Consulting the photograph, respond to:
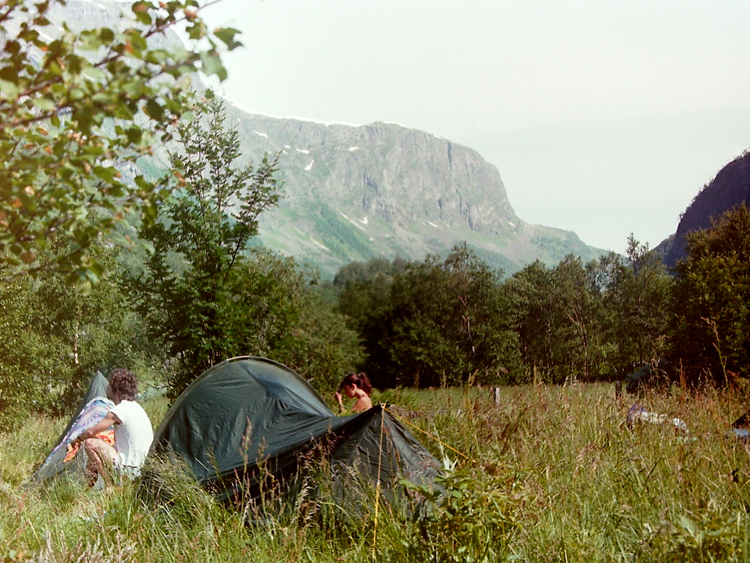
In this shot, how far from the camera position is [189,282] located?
14766 millimetres

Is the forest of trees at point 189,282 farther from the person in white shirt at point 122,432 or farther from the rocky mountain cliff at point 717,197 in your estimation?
the rocky mountain cliff at point 717,197

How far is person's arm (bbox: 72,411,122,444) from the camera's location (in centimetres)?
768

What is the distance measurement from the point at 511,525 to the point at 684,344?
25.0 meters

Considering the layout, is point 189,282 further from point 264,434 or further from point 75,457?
point 264,434

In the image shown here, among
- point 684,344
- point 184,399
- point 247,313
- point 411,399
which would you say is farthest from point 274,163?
point 684,344

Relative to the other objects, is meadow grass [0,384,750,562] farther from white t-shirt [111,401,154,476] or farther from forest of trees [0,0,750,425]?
white t-shirt [111,401,154,476]

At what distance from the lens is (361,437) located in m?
5.64

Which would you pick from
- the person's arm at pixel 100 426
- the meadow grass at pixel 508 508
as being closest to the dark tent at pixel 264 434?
the meadow grass at pixel 508 508

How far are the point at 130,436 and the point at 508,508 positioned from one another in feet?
17.4

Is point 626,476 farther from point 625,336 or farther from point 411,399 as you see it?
point 625,336

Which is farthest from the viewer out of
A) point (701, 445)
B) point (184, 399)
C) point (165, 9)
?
point (184, 399)

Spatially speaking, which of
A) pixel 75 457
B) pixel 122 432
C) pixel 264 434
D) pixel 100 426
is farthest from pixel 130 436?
pixel 264 434

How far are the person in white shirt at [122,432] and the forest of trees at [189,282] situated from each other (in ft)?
6.35

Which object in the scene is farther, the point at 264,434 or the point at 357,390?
the point at 357,390
